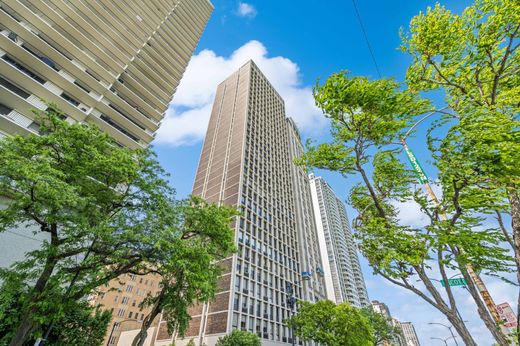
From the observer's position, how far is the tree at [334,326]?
26969 mm

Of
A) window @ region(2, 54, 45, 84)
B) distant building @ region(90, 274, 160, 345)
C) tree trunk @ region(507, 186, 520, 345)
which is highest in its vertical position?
window @ region(2, 54, 45, 84)

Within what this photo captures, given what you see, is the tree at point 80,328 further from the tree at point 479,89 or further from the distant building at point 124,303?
the distant building at point 124,303

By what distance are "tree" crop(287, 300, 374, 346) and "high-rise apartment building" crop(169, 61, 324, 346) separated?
17.1 ft

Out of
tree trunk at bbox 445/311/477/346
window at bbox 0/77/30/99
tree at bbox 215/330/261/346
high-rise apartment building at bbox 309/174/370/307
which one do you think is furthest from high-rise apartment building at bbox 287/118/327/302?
tree trunk at bbox 445/311/477/346

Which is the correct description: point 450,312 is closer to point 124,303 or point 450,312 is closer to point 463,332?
point 463,332

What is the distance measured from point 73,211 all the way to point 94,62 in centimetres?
2131

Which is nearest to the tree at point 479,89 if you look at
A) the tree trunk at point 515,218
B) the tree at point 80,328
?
the tree trunk at point 515,218

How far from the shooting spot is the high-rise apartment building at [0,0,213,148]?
19.9 meters

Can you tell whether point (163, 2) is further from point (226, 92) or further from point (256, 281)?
point (256, 281)

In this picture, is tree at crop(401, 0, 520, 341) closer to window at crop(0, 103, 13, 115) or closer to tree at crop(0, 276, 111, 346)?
tree at crop(0, 276, 111, 346)

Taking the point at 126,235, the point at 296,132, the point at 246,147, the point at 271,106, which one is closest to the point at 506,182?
the point at 126,235

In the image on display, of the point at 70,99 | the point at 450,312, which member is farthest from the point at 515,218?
the point at 70,99

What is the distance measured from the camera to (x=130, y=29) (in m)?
31.5

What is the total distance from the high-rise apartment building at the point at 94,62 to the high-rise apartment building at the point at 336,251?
89884 mm
